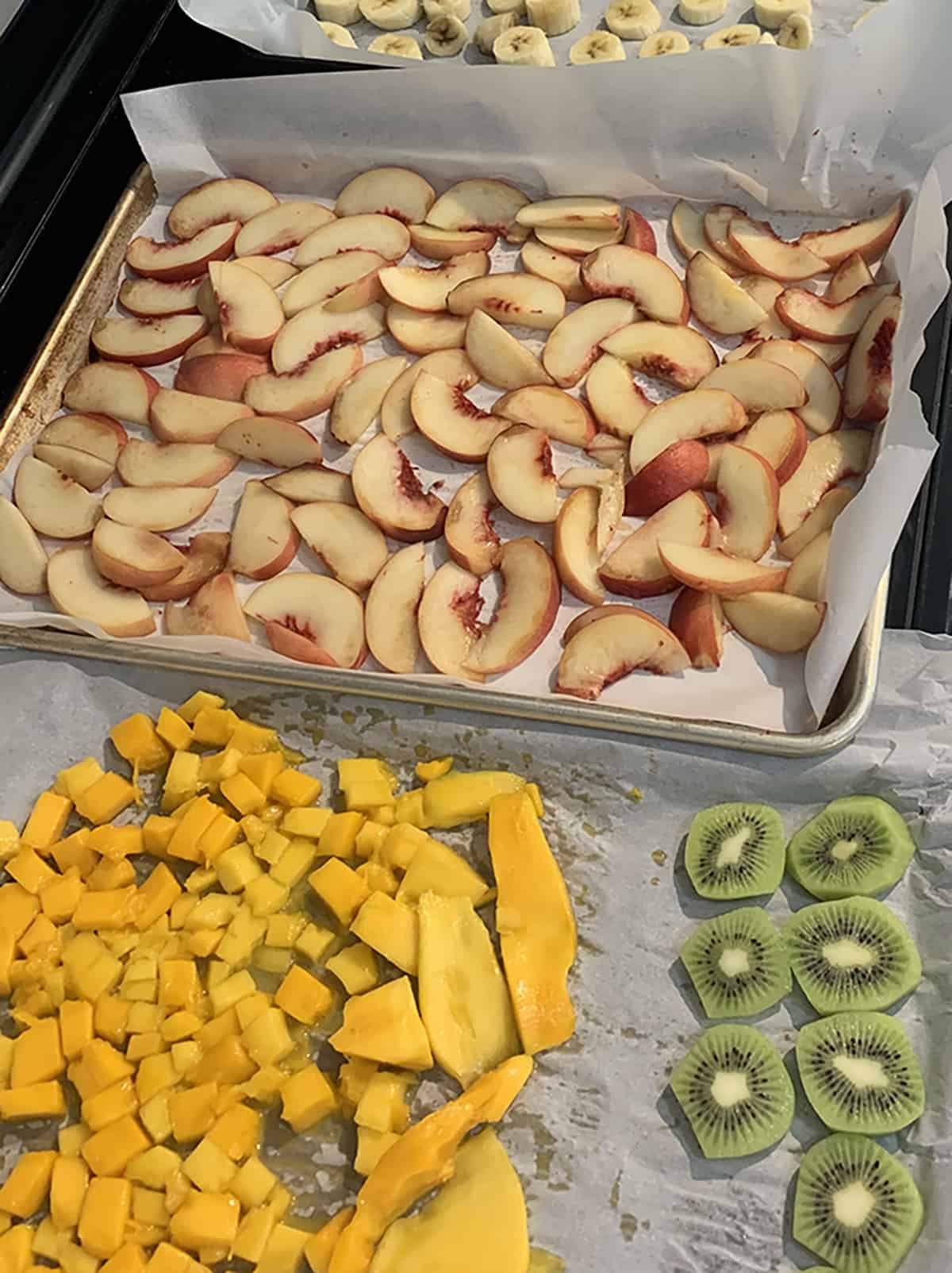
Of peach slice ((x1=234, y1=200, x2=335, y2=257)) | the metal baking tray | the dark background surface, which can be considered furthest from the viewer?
peach slice ((x1=234, y1=200, x2=335, y2=257))

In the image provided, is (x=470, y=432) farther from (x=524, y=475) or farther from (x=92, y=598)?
(x=92, y=598)

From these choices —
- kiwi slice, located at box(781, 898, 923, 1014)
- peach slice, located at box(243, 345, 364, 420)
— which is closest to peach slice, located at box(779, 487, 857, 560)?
kiwi slice, located at box(781, 898, 923, 1014)

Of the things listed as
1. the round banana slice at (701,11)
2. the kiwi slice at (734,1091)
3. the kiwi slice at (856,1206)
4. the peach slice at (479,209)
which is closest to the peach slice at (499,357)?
the peach slice at (479,209)

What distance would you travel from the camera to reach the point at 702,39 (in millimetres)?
2057

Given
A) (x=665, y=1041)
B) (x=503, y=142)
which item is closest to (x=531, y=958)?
(x=665, y=1041)

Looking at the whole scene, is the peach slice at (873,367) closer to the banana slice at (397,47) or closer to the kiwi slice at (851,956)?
the kiwi slice at (851,956)

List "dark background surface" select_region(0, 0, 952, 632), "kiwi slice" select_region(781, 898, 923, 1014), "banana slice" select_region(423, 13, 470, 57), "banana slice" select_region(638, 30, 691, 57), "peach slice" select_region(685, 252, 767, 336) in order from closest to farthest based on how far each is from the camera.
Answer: "kiwi slice" select_region(781, 898, 923, 1014) < "peach slice" select_region(685, 252, 767, 336) < "dark background surface" select_region(0, 0, 952, 632) < "banana slice" select_region(638, 30, 691, 57) < "banana slice" select_region(423, 13, 470, 57)

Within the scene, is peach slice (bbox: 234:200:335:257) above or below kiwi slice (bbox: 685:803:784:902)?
above

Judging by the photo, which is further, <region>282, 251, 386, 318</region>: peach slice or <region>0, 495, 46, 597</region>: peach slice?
<region>282, 251, 386, 318</region>: peach slice

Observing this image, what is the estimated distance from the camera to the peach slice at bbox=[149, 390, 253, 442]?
1715 millimetres

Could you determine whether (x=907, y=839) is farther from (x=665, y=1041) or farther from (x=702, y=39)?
(x=702, y=39)

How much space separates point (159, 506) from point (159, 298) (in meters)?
0.40

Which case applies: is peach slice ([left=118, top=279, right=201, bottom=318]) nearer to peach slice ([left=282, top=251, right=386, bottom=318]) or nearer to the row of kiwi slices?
peach slice ([left=282, top=251, right=386, bottom=318])

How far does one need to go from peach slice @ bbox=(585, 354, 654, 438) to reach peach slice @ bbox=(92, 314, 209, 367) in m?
0.60
